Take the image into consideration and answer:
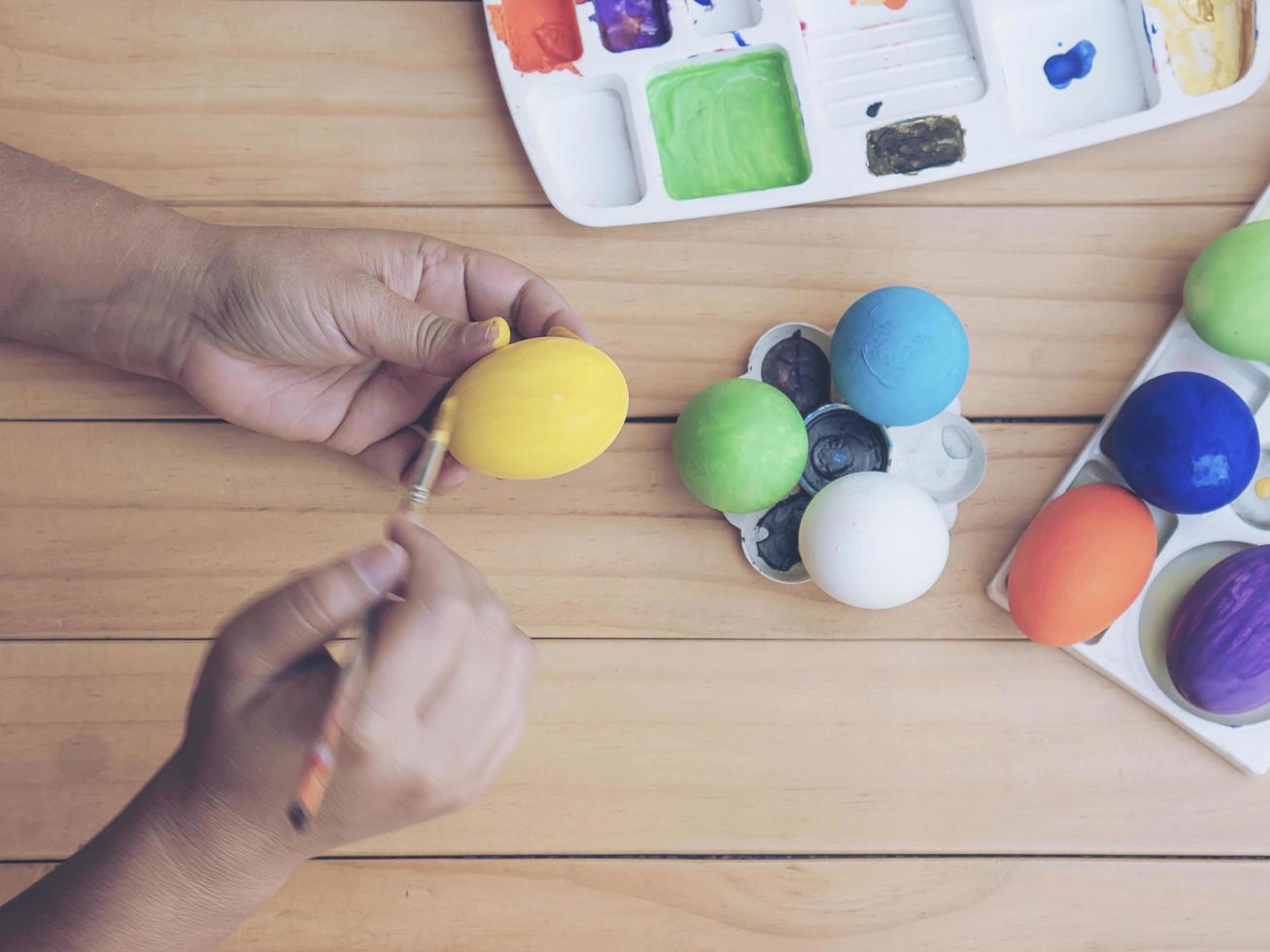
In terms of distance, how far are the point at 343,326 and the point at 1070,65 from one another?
2.05ft

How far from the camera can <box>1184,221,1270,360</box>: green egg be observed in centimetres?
73

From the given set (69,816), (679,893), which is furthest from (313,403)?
(679,893)

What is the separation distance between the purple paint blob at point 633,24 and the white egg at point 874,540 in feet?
1.32

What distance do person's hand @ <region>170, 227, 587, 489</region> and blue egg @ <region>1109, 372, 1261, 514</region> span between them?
1.38 ft

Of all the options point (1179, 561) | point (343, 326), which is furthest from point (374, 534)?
point (1179, 561)

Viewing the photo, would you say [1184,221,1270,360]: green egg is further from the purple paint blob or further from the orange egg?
the purple paint blob

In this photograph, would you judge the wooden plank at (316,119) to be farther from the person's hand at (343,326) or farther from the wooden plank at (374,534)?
the wooden plank at (374,534)

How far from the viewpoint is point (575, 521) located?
2.62 ft

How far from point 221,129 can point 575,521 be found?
0.44 meters

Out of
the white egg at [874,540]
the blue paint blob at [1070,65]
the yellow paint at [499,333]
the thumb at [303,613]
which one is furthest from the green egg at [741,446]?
the blue paint blob at [1070,65]

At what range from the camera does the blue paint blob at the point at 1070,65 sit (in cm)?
85

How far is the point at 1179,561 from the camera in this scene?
78cm

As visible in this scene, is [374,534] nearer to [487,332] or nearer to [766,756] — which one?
[487,332]

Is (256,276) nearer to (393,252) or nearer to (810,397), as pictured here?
(393,252)
